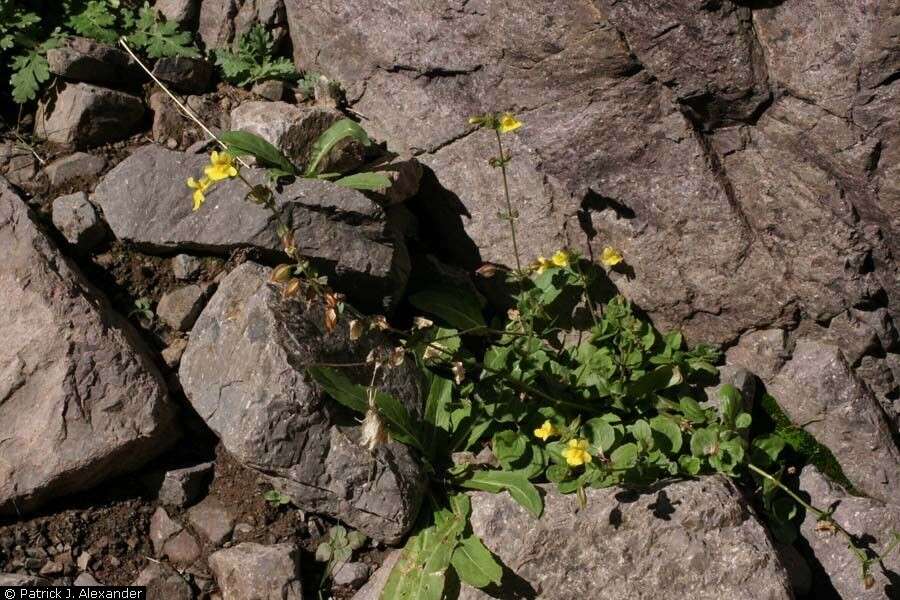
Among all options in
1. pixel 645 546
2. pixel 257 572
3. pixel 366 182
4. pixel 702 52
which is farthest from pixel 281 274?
pixel 702 52

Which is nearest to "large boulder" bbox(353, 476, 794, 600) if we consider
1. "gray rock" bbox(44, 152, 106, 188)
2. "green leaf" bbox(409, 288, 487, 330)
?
"green leaf" bbox(409, 288, 487, 330)

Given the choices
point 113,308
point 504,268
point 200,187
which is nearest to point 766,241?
point 504,268

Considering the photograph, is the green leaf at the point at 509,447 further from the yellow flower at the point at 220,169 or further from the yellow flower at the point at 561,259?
the yellow flower at the point at 220,169

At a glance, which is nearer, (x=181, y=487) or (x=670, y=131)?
(x=181, y=487)

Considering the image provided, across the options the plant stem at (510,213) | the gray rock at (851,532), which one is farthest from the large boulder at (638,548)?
the plant stem at (510,213)

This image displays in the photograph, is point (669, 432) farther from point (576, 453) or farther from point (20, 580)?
point (20, 580)

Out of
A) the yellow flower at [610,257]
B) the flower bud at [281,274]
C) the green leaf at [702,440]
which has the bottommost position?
the green leaf at [702,440]

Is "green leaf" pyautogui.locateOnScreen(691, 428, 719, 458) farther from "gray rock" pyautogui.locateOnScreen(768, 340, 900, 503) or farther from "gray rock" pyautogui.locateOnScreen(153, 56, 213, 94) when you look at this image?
"gray rock" pyautogui.locateOnScreen(153, 56, 213, 94)

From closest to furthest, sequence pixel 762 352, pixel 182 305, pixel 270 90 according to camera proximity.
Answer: pixel 182 305, pixel 762 352, pixel 270 90
